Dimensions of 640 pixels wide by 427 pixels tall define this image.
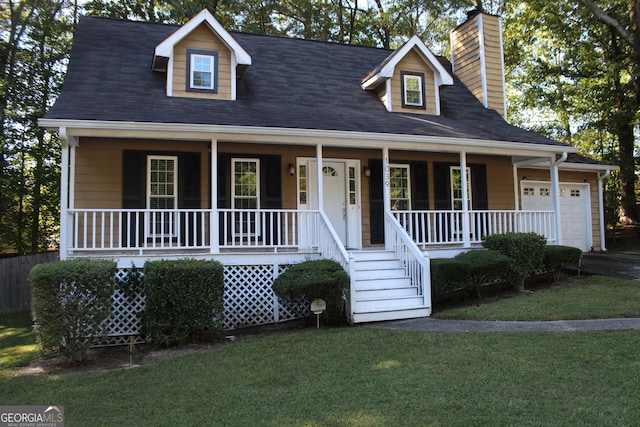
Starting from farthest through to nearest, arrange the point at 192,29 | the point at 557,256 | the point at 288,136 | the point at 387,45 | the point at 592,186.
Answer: the point at 387,45
the point at 592,186
the point at 192,29
the point at 557,256
the point at 288,136

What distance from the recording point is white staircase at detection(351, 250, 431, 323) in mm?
7801

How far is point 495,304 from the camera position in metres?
Result: 8.32

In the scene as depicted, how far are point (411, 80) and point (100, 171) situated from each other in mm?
7823

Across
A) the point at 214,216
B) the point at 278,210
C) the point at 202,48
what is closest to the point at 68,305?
the point at 214,216

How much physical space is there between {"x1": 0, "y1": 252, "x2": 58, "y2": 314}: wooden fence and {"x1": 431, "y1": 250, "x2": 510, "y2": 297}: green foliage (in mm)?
9690

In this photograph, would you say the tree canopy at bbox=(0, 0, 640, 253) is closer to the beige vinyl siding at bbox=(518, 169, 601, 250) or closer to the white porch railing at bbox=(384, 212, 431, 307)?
the beige vinyl siding at bbox=(518, 169, 601, 250)

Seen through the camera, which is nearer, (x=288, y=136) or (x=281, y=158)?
(x=288, y=136)

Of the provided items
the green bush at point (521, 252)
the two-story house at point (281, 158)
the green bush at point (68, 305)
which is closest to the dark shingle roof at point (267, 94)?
the two-story house at point (281, 158)

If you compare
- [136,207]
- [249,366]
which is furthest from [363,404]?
[136,207]

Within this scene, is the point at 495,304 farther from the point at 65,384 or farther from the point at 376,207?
the point at 65,384

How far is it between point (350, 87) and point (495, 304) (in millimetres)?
6873

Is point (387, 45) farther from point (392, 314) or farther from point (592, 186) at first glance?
point (392, 314)

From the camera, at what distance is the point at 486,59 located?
44.7 ft

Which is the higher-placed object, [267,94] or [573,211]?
[267,94]
